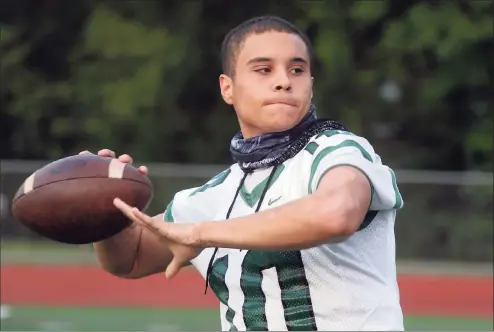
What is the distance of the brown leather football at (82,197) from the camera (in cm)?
309

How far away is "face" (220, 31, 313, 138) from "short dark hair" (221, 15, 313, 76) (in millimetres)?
20

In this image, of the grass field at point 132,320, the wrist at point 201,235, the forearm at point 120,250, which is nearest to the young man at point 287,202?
the wrist at point 201,235

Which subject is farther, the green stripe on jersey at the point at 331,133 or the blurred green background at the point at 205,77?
the blurred green background at the point at 205,77

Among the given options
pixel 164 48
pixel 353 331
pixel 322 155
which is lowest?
pixel 353 331

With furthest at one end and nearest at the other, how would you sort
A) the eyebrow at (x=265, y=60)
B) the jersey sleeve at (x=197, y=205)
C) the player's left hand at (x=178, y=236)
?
the jersey sleeve at (x=197, y=205)
the eyebrow at (x=265, y=60)
the player's left hand at (x=178, y=236)

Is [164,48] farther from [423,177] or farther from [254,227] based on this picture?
[254,227]

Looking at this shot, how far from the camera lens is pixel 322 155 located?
9.18 feet

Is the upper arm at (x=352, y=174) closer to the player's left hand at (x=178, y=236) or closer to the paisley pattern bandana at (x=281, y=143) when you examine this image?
the paisley pattern bandana at (x=281, y=143)

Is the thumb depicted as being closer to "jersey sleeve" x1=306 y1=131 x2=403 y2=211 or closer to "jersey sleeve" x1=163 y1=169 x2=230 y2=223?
"jersey sleeve" x1=306 y1=131 x2=403 y2=211

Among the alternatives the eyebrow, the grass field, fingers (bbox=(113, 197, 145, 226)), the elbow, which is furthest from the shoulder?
the grass field

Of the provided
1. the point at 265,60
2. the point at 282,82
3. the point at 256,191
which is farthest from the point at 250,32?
the point at 256,191

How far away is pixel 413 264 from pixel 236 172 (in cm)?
915

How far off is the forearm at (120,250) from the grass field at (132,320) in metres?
4.67

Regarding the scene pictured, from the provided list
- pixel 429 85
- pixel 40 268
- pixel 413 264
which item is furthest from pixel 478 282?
pixel 429 85
